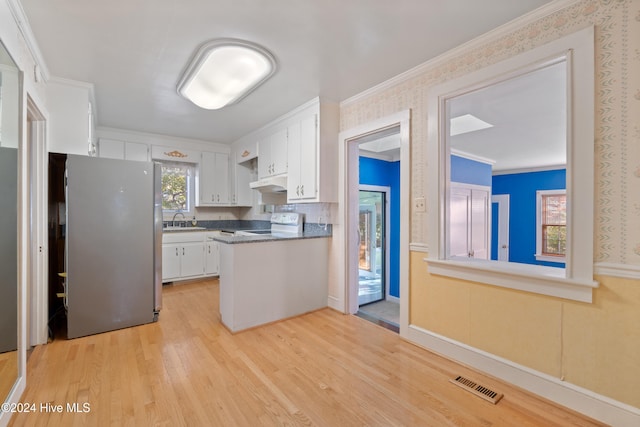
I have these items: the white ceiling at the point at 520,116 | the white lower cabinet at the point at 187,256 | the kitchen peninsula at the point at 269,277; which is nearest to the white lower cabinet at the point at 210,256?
the white lower cabinet at the point at 187,256

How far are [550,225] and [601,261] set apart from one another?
5.51m

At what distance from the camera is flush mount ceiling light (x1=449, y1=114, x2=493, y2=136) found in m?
3.22

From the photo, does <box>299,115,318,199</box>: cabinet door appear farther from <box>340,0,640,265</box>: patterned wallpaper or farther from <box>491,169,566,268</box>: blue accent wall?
<box>491,169,566,268</box>: blue accent wall

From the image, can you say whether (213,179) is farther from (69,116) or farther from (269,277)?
(269,277)

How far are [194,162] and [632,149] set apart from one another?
5215 mm

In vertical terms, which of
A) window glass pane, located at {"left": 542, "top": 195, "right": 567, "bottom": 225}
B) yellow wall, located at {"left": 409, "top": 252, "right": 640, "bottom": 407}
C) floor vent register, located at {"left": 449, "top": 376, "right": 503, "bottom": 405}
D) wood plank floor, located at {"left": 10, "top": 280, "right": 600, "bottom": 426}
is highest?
window glass pane, located at {"left": 542, "top": 195, "right": 567, "bottom": 225}

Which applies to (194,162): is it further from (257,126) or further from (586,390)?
(586,390)

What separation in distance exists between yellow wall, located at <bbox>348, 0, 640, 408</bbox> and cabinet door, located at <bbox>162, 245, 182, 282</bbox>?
4058 mm

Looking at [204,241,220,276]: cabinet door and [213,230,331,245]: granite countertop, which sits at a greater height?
[213,230,331,245]: granite countertop

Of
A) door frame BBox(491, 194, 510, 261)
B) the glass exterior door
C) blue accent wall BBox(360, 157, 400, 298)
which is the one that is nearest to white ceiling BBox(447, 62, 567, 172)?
blue accent wall BBox(360, 157, 400, 298)

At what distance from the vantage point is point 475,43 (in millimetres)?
2049

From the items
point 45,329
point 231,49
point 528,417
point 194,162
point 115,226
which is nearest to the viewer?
point 528,417

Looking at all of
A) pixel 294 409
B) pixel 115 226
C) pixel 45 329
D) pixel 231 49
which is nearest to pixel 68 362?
pixel 45 329

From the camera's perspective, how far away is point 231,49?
214cm
